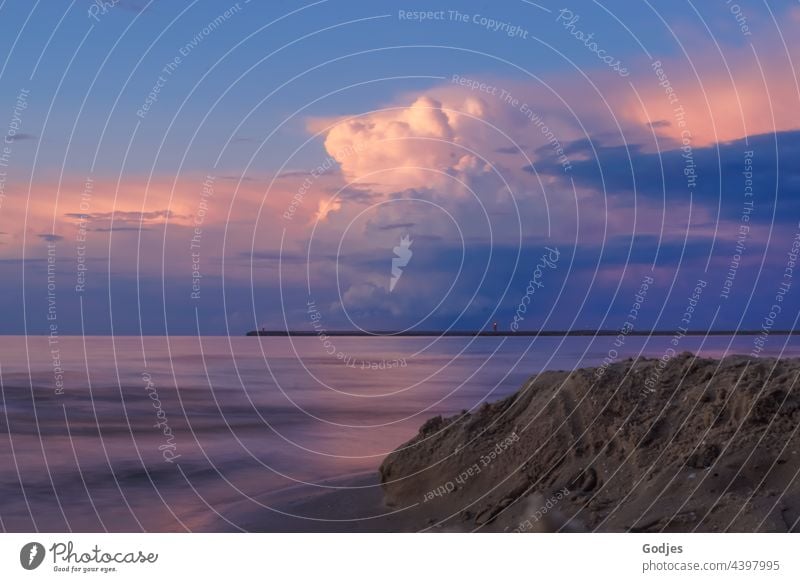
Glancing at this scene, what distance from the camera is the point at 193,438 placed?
20.1 metres

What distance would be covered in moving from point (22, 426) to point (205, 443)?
4803mm

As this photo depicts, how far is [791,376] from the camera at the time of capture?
12.4 m

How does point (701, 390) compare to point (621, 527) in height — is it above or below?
above

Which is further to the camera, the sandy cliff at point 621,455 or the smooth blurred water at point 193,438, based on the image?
the smooth blurred water at point 193,438

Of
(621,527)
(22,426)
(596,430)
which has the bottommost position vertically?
(621,527)

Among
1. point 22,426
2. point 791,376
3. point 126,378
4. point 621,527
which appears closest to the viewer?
point 621,527

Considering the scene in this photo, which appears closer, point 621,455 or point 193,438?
point 621,455

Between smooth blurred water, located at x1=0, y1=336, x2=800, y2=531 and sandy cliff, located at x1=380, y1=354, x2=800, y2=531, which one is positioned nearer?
sandy cliff, located at x1=380, y1=354, x2=800, y2=531

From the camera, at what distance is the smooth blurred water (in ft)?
49.0

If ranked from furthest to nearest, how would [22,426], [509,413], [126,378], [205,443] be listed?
[126,378]
[22,426]
[205,443]
[509,413]

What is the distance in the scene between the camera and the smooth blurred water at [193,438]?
14922 mm
